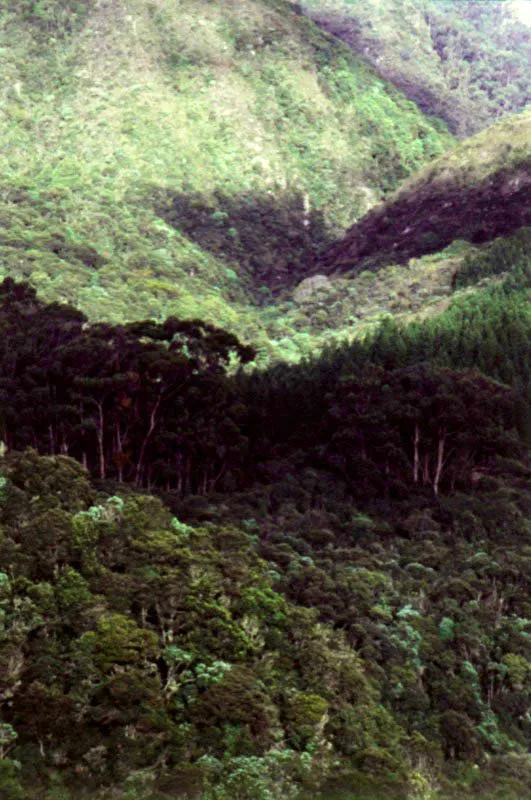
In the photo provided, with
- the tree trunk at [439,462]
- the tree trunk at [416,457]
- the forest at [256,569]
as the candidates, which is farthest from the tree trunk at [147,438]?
the tree trunk at [439,462]

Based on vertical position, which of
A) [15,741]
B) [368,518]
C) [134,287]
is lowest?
[15,741]

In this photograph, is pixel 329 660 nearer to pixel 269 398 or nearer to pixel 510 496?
pixel 510 496

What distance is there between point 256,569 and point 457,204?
135 meters

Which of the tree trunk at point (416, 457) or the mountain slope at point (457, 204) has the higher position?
the mountain slope at point (457, 204)

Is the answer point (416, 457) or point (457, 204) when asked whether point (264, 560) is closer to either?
point (416, 457)

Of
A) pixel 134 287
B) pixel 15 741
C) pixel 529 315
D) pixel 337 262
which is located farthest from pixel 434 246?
pixel 15 741

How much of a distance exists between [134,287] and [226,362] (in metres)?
87.9

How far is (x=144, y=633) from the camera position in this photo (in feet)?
133

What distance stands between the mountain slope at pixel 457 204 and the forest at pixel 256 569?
265 feet

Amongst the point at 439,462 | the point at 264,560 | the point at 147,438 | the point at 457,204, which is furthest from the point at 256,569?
the point at 457,204

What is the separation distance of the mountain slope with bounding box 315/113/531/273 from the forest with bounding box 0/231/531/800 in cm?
8083

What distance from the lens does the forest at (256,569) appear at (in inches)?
1508

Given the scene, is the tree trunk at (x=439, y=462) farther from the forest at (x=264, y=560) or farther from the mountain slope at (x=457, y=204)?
the mountain slope at (x=457, y=204)

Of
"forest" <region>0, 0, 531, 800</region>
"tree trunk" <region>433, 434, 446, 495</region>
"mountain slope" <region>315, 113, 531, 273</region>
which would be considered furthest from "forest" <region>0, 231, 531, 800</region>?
"mountain slope" <region>315, 113, 531, 273</region>
